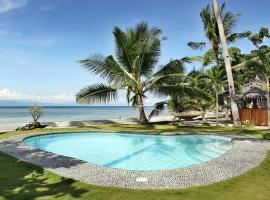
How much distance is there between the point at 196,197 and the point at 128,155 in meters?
6.15

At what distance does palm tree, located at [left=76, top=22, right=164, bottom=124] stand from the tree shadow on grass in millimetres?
11218

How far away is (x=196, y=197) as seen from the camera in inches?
218

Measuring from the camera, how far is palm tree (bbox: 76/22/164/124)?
744 inches

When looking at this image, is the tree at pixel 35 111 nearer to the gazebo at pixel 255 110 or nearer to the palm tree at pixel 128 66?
the palm tree at pixel 128 66

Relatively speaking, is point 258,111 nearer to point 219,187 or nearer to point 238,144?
point 238,144

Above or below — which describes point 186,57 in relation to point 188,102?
above

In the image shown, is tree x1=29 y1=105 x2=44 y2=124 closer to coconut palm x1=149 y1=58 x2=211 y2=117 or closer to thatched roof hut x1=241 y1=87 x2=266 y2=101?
coconut palm x1=149 y1=58 x2=211 y2=117

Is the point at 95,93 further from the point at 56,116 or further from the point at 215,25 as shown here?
the point at 56,116

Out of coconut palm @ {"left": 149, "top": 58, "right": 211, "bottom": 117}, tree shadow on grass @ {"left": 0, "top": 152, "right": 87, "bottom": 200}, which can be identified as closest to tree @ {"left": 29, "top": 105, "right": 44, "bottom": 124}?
coconut palm @ {"left": 149, "top": 58, "right": 211, "bottom": 117}

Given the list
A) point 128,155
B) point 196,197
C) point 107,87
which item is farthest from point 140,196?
point 107,87

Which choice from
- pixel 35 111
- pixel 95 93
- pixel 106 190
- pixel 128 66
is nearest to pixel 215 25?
pixel 128 66

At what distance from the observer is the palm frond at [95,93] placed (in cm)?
1873

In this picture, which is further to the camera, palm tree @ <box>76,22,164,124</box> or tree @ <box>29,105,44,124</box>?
palm tree @ <box>76,22,164,124</box>

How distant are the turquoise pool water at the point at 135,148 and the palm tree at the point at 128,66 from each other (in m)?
3.64
